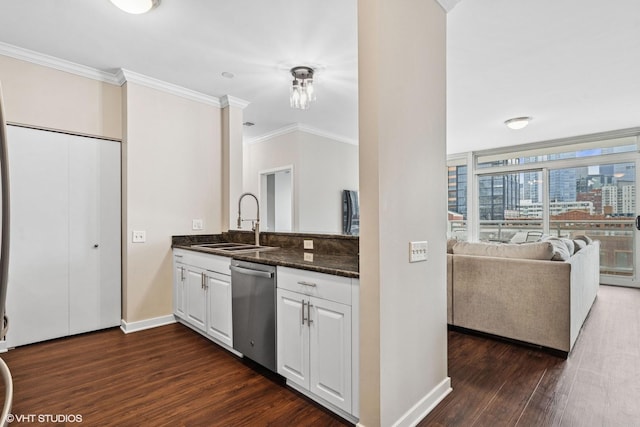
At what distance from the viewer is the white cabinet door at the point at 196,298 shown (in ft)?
9.91

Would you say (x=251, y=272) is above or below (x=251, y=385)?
above

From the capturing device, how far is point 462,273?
318 cm

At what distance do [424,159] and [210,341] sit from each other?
248 centimetres

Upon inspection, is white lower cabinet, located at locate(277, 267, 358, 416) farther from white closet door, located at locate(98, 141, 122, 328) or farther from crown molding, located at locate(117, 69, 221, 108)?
crown molding, located at locate(117, 69, 221, 108)

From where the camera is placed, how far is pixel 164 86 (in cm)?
353

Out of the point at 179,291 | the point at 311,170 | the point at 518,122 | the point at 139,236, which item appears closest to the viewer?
the point at 139,236

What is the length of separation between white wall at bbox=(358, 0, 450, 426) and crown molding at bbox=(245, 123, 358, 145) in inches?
134

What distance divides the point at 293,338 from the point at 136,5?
2.48 meters

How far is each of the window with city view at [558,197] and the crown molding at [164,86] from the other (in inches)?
225

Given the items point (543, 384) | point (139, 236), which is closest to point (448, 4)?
point (543, 384)

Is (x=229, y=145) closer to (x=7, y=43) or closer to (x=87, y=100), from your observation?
(x=87, y=100)

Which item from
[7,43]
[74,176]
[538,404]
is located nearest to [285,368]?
[538,404]

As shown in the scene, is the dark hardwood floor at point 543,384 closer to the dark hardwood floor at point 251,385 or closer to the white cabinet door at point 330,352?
the dark hardwood floor at point 251,385

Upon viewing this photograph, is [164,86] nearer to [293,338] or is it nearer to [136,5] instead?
[136,5]
